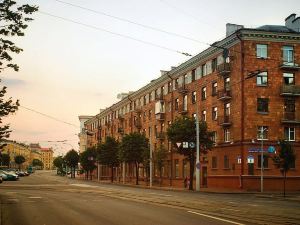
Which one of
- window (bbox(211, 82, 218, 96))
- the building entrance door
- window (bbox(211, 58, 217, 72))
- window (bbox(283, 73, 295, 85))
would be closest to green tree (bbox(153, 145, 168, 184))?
the building entrance door

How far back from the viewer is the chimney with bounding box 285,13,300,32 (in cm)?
5275

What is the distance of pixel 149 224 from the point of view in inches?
580

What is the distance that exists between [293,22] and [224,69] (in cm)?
1003

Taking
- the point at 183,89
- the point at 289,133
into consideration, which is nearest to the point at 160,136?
the point at 183,89

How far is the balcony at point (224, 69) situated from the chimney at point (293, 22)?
A: 8894 millimetres

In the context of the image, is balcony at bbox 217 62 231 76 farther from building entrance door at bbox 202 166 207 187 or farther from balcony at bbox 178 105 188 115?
building entrance door at bbox 202 166 207 187

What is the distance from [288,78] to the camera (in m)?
49.8

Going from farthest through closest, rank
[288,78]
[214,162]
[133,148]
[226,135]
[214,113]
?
[133,148], [214,113], [214,162], [226,135], [288,78]

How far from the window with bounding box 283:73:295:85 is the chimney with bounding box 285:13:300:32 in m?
5.77

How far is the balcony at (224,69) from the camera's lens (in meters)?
50.6

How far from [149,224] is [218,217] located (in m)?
3.06

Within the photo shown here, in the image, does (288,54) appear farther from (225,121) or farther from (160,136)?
(160,136)

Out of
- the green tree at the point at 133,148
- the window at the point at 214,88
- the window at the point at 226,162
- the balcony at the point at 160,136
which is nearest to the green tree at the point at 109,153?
the green tree at the point at 133,148

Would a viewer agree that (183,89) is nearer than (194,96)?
No
